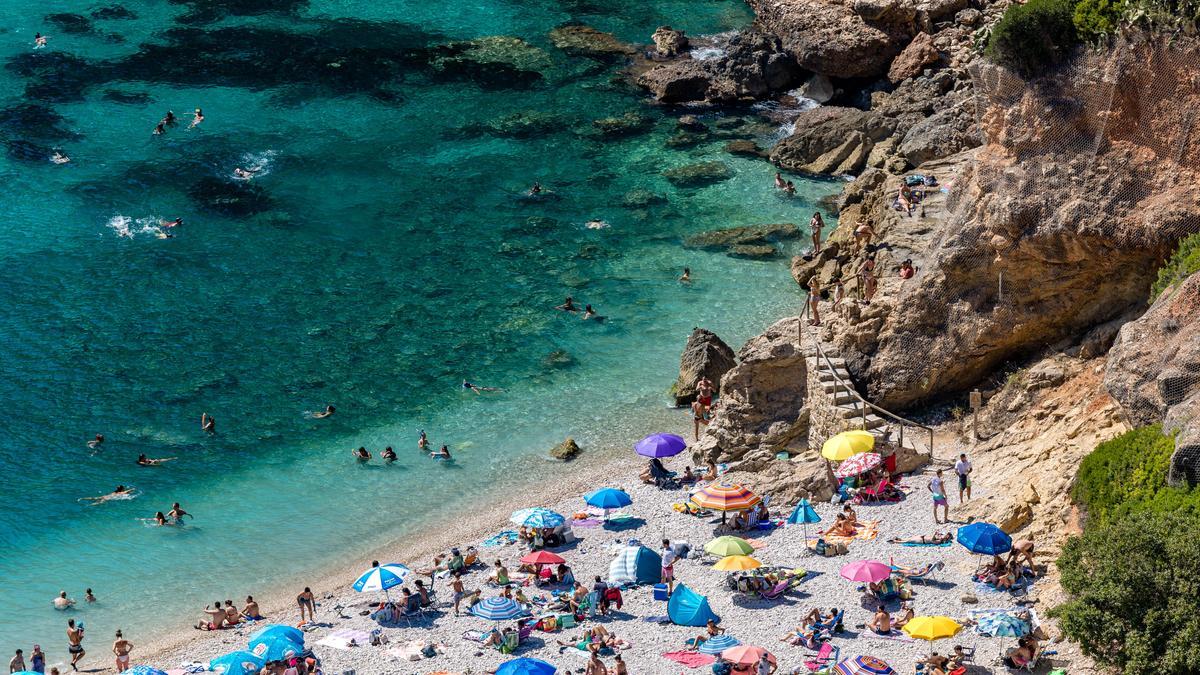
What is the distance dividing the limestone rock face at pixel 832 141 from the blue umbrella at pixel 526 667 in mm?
33547

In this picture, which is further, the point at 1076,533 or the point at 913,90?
the point at 913,90

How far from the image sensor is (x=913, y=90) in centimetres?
5838

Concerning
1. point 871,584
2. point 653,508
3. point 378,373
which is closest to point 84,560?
point 378,373

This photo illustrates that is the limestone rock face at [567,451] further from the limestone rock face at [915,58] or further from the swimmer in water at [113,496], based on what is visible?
the limestone rock face at [915,58]

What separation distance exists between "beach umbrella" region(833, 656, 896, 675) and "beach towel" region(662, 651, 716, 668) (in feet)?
10.2

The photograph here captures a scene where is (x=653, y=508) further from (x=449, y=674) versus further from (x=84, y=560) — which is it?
(x=84, y=560)

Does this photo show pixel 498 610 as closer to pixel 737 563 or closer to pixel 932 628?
pixel 737 563

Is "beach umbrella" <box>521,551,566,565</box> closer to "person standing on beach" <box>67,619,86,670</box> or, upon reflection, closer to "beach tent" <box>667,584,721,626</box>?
"beach tent" <box>667,584,721,626</box>

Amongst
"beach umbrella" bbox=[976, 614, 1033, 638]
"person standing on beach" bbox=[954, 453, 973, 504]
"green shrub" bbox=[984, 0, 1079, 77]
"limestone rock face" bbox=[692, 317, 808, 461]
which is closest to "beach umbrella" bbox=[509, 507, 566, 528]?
"limestone rock face" bbox=[692, 317, 808, 461]

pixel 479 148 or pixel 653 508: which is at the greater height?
pixel 479 148

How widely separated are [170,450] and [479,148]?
24.5 meters

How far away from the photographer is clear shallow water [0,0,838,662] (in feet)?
135

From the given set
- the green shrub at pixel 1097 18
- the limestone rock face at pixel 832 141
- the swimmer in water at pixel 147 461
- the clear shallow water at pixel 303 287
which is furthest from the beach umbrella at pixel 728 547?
the limestone rock face at pixel 832 141

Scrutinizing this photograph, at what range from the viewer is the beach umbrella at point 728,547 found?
32656 millimetres
